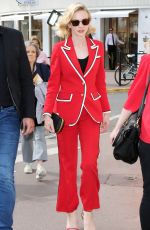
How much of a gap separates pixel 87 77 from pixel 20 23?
27403 millimetres

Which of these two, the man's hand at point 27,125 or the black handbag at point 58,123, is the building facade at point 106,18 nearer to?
the black handbag at point 58,123

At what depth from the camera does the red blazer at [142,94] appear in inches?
145

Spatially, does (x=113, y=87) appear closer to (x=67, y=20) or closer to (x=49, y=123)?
(x=67, y=20)

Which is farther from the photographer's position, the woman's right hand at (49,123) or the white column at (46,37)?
the white column at (46,37)

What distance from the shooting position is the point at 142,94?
3805 mm

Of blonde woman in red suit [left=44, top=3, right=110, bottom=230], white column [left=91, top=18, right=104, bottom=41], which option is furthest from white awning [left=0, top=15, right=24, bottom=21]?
blonde woman in red suit [left=44, top=3, right=110, bottom=230]

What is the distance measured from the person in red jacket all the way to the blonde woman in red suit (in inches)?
28.6

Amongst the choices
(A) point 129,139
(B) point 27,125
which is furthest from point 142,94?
(B) point 27,125

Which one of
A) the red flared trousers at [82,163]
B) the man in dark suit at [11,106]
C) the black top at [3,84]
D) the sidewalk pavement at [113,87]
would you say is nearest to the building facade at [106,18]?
the sidewalk pavement at [113,87]

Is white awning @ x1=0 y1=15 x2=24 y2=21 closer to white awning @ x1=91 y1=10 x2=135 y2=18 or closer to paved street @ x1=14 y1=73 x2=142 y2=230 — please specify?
white awning @ x1=91 y1=10 x2=135 y2=18

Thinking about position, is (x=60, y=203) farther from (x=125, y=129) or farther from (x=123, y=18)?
(x=123, y=18)

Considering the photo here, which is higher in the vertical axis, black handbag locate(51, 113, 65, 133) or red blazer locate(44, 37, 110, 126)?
red blazer locate(44, 37, 110, 126)

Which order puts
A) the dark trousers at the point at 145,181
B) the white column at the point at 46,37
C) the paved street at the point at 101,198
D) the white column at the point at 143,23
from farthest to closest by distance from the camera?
the white column at the point at 46,37 < the white column at the point at 143,23 < the paved street at the point at 101,198 < the dark trousers at the point at 145,181

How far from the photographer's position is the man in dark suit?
3855 mm
